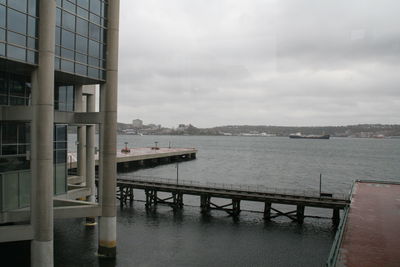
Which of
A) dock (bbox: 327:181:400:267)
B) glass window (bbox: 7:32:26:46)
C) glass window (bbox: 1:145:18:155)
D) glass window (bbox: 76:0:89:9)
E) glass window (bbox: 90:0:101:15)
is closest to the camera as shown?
dock (bbox: 327:181:400:267)

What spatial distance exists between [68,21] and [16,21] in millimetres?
3679

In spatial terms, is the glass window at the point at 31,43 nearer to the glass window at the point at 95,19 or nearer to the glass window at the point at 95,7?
the glass window at the point at 95,19

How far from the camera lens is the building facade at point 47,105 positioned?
20156mm

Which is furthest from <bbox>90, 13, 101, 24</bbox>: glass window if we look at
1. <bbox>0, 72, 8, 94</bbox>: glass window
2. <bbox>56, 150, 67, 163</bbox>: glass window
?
<bbox>56, 150, 67, 163</bbox>: glass window

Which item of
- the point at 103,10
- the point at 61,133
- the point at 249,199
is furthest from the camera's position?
the point at 249,199

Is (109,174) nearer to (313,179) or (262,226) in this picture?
(262,226)

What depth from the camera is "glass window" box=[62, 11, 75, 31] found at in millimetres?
22547

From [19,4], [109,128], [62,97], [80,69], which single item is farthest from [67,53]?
[62,97]

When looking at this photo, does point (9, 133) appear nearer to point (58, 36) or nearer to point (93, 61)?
point (58, 36)

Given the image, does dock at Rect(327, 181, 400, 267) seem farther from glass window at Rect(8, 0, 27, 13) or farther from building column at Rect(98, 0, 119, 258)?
glass window at Rect(8, 0, 27, 13)

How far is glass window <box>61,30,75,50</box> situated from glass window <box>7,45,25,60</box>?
3122 mm

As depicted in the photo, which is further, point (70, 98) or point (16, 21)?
point (70, 98)

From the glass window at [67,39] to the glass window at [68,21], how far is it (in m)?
0.33

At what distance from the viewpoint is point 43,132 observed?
66.2 ft
